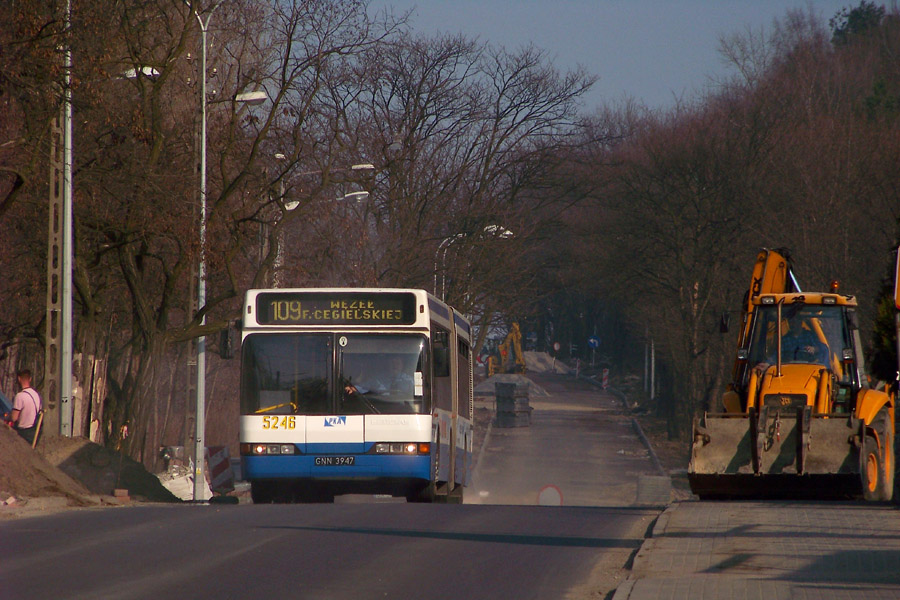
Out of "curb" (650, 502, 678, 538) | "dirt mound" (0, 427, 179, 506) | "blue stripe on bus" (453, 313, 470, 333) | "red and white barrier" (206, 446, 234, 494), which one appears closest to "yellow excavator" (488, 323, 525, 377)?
"red and white barrier" (206, 446, 234, 494)

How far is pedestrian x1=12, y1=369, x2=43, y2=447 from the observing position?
19.2m

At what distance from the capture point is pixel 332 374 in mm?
17062

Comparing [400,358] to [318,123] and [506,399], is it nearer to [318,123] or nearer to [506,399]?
[318,123]

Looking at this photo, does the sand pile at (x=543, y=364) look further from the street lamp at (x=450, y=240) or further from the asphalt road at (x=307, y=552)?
the asphalt road at (x=307, y=552)

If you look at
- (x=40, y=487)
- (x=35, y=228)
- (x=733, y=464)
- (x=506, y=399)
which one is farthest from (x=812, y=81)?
(x=40, y=487)

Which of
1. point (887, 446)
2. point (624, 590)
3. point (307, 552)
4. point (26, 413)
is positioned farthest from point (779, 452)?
point (26, 413)

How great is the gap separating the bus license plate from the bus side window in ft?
5.44

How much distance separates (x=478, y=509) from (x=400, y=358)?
275cm

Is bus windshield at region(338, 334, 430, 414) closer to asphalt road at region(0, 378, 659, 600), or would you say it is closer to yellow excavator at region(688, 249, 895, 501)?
asphalt road at region(0, 378, 659, 600)

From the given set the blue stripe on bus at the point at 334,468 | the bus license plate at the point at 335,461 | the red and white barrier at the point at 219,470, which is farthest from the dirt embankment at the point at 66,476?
the red and white barrier at the point at 219,470

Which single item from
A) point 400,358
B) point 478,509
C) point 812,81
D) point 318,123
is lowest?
point 478,509

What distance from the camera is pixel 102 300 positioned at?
29531mm

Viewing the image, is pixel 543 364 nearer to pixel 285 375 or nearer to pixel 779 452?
pixel 285 375

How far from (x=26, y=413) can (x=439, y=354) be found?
6.88 meters
